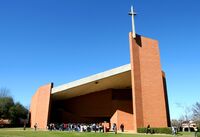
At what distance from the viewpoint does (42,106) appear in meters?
45.2

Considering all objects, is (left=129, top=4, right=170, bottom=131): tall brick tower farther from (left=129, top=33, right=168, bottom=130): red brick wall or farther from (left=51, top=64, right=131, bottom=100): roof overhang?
(left=51, top=64, right=131, bottom=100): roof overhang

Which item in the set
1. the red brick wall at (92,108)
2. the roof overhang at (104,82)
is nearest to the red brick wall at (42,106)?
the roof overhang at (104,82)

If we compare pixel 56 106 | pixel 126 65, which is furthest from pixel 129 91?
pixel 56 106

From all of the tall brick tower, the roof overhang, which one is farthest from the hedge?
the roof overhang

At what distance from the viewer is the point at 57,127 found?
38.2m

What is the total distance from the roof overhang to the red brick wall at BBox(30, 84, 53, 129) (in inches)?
66.4

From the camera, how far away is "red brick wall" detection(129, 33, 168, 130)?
88.7ft

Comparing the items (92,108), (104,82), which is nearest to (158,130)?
(104,82)

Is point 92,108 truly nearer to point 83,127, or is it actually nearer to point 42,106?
point 42,106

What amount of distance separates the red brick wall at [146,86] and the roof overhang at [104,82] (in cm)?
151

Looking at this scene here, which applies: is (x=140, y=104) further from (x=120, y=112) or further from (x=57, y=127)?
(x=57, y=127)

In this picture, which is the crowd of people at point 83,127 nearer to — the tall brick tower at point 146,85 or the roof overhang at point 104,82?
the roof overhang at point 104,82

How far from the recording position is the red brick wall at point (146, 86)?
1065 inches

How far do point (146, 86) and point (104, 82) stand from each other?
331 inches
